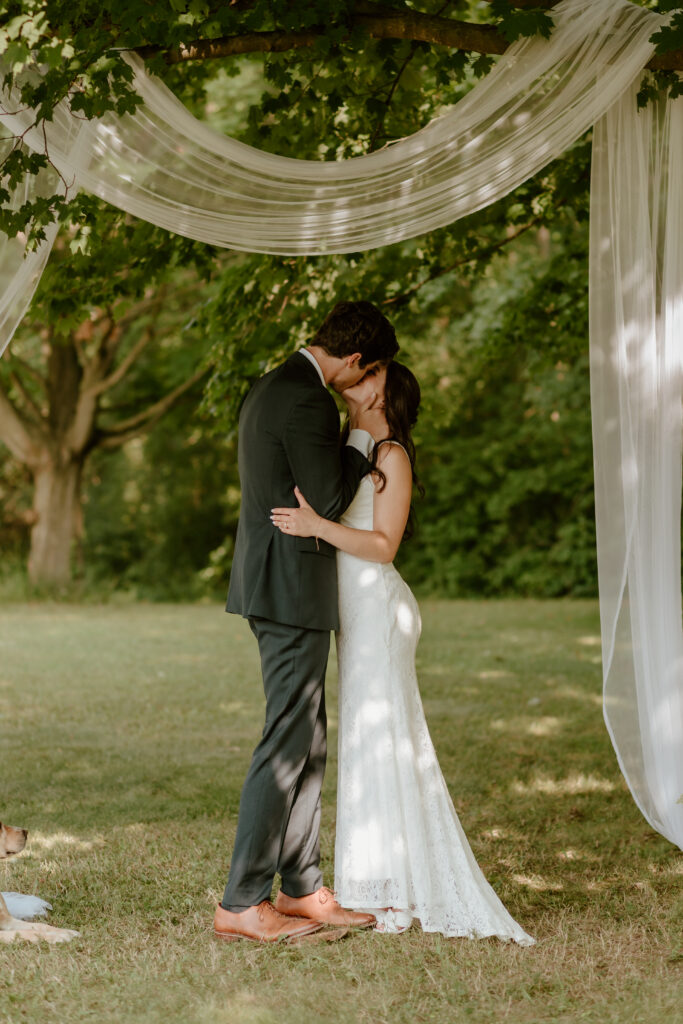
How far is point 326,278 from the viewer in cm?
685

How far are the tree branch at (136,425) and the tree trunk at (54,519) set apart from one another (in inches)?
23.8

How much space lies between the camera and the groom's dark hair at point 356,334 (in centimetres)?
384

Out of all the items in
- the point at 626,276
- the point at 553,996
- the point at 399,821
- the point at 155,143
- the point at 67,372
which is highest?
the point at 67,372

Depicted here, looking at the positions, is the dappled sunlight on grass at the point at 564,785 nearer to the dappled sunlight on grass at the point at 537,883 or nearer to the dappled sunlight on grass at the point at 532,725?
the dappled sunlight on grass at the point at 532,725

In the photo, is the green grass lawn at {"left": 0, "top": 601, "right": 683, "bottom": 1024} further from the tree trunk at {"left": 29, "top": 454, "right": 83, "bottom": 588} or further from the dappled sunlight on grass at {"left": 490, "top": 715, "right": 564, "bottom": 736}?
the tree trunk at {"left": 29, "top": 454, "right": 83, "bottom": 588}

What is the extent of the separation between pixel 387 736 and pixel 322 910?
68 cm

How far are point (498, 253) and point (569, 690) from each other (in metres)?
3.89

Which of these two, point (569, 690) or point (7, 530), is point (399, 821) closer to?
point (569, 690)

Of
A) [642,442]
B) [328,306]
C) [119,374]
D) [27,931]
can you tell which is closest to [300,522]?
[642,442]

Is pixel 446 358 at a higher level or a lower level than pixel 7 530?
higher

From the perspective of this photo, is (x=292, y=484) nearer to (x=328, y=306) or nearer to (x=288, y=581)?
(x=288, y=581)

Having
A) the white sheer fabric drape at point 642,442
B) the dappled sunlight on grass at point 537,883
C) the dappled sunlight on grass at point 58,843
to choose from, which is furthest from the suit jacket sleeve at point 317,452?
the dappled sunlight on grass at point 58,843

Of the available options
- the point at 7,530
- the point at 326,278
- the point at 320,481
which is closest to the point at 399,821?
the point at 320,481

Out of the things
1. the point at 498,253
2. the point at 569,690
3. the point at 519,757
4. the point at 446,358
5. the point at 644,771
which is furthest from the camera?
the point at 446,358
